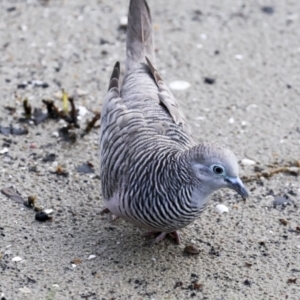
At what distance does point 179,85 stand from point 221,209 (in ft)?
5.52

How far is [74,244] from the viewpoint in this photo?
4.76m

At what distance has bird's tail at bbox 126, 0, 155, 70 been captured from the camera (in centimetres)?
554

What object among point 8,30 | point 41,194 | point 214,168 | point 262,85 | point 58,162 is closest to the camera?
point 214,168

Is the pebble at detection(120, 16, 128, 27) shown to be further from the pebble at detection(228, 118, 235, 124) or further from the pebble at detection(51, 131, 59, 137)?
the pebble at detection(51, 131, 59, 137)

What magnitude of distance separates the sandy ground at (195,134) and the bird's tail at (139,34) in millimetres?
746

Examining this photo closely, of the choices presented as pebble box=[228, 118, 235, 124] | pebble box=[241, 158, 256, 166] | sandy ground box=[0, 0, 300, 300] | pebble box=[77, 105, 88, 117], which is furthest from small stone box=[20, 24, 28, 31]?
pebble box=[241, 158, 256, 166]

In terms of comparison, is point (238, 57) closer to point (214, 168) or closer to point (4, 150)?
point (4, 150)

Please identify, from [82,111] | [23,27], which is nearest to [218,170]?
[82,111]

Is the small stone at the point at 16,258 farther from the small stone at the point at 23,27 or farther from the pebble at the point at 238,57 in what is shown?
the pebble at the point at 238,57

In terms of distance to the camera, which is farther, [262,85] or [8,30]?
[8,30]

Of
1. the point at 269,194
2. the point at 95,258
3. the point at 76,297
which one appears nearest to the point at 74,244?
the point at 95,258

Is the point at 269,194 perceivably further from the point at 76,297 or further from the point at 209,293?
the point at 76,297

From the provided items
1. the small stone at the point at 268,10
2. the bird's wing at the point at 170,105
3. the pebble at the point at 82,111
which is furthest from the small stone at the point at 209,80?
the bird's wing at the point at 170,105

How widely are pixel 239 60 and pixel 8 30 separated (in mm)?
2042
